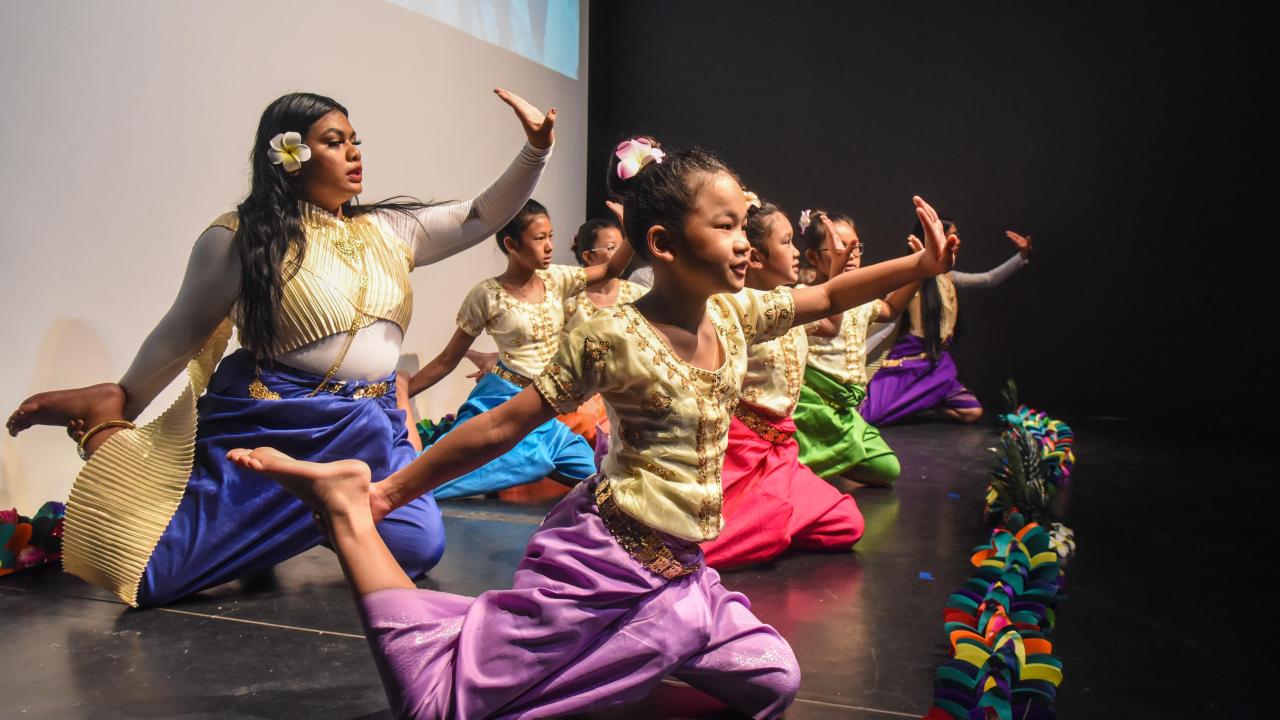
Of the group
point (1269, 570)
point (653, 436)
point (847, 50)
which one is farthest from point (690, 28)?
point (653, 436)

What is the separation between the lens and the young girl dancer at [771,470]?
9.20 ft

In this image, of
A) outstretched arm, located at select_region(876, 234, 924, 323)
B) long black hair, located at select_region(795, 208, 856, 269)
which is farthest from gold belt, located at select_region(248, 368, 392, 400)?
outstretched arm, located at select_region(876, 234, 924, 323)

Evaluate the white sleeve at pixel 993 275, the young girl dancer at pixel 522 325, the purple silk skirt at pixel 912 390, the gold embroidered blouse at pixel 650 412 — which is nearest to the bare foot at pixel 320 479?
the gold embroidered blouse at pixel 650 412

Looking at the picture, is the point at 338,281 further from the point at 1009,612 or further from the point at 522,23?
the point at 522,23

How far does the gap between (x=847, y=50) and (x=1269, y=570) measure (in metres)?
4.47

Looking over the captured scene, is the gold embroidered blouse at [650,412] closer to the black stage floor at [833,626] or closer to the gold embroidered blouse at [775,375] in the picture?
the black stage floor at [833,626]

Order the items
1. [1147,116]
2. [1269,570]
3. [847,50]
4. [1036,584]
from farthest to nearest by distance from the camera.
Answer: [847,50] < [1147,116] < [1269,570] < [1036,584]

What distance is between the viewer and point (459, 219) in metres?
2.81

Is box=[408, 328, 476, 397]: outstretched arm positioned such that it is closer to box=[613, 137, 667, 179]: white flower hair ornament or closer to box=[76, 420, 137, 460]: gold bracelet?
box=[76, 420, 137, 460]: gold bracelet

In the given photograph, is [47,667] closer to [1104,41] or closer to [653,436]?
[653,436]

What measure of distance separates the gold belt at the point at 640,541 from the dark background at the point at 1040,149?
4.76 meters

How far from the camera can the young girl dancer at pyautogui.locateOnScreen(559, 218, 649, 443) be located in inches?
163

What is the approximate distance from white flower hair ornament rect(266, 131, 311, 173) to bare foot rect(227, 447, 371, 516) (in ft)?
3.39

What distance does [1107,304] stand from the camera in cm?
605
